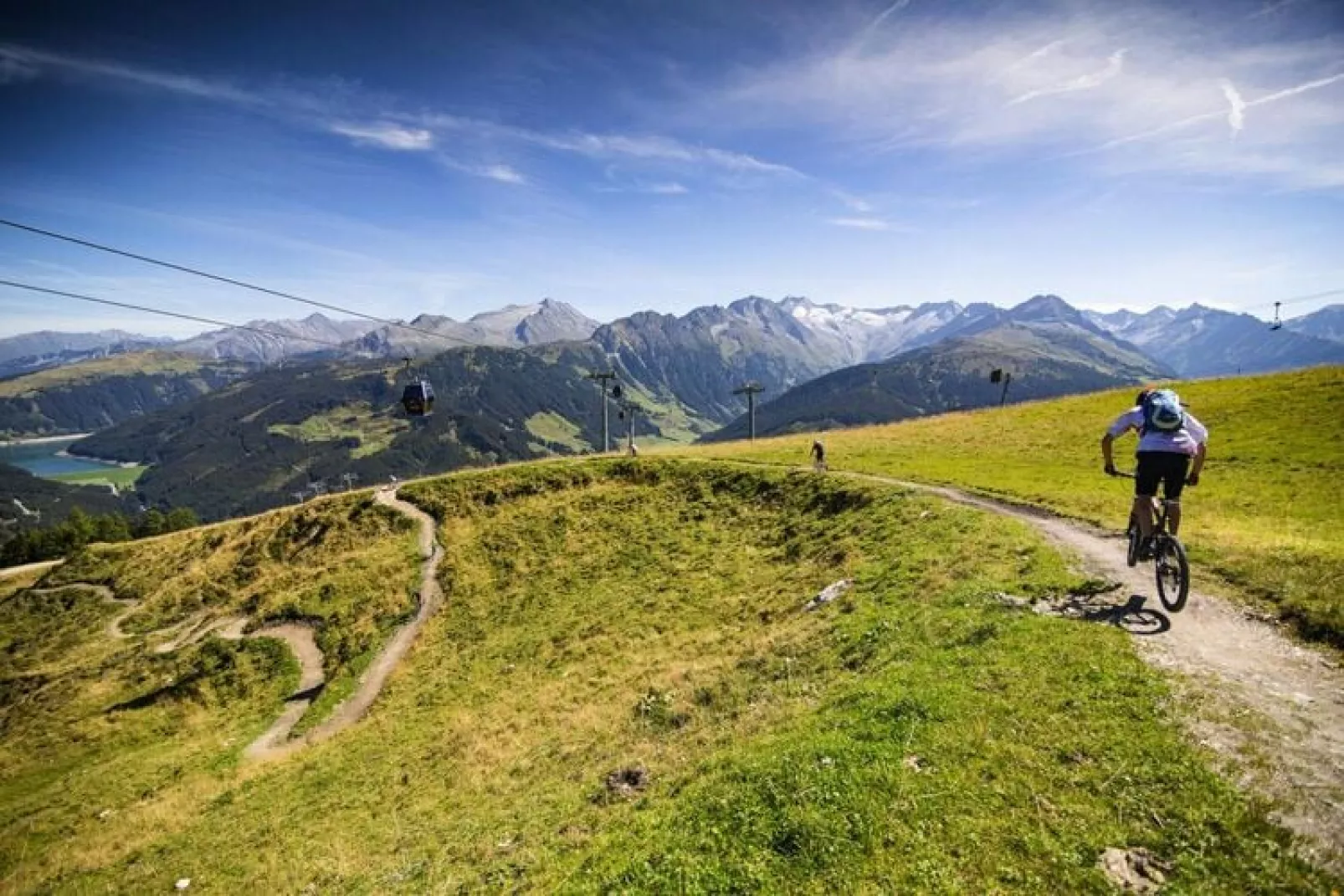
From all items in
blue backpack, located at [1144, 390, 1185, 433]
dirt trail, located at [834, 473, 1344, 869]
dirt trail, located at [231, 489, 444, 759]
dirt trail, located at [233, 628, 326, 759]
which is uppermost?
blue backpack, located at [1144, 390, 1185, 433]

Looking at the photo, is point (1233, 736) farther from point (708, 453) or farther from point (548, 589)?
point (708, 453)

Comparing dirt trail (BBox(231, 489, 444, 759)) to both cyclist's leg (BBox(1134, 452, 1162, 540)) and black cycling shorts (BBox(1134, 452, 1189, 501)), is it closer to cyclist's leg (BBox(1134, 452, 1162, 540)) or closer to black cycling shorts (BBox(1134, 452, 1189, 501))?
cyclist's leg (BBox(1134, 452, 1162, 540))

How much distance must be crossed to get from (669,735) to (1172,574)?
14190mm

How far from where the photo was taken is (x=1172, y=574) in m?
16.2

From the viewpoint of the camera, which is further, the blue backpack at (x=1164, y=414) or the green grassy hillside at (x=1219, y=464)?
the green grassy hillside at (x=1219, y=464)

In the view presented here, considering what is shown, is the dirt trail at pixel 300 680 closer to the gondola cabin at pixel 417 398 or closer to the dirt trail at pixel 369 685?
the dirt trail at pixel 369 685

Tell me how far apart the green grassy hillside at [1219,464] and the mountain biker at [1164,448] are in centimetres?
399

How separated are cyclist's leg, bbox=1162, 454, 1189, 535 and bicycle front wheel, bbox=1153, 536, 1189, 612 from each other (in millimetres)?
444

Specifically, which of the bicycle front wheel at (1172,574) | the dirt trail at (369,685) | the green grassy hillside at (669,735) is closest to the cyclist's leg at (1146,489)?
the bicycle front wheel at (1172,574)

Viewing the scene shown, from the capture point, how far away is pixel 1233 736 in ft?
35.2

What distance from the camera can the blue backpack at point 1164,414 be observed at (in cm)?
1531

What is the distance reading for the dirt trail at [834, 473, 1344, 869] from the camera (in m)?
9.05

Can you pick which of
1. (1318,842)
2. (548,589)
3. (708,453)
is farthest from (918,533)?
(708,453)

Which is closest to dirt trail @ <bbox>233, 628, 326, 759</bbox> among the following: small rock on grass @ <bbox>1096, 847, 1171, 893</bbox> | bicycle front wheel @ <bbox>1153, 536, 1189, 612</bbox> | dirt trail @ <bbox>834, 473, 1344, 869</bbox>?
small rock on grass @ <bbox>1096, 847, 1171, 893</bbox>
